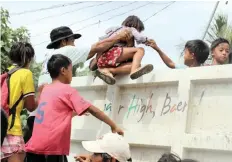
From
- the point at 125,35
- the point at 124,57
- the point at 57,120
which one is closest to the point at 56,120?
the point at 57,120

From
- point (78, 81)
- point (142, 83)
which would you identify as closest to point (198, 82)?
point (142, 83)

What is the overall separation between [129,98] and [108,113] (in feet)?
0.60

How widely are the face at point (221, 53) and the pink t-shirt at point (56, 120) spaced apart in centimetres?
106

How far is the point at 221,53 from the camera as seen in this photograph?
3375mm

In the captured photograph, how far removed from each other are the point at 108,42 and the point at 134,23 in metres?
0.26

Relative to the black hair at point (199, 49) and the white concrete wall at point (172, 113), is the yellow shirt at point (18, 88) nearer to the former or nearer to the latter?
the white concrete wall at point (172, 113)

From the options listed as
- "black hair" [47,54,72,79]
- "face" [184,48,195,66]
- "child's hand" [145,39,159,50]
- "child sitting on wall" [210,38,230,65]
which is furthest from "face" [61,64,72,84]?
"child sitting on wall" [210,38,230,65]

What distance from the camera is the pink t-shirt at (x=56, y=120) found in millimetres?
2846

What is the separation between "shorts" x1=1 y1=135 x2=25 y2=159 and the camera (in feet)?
9.66

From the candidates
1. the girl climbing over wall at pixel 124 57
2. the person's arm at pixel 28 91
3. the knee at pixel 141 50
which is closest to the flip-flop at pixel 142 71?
the girl climbing over wall at pixel 124 57

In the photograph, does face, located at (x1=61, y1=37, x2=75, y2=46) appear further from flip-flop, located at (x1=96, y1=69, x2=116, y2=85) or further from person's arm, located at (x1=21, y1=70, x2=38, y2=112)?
person's arm, located at (x1=21, y1=70, x2=38, y2=112)

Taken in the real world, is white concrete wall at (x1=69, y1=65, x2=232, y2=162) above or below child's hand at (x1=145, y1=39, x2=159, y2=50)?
below

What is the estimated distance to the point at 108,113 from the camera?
322 centimetres

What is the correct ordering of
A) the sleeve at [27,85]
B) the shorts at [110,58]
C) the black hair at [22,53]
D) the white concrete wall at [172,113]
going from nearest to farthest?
1. the white concrete wall at [172,113]
2. the sleeve at [27,85]
3. the black hair at [22,53]
4. the shorts at [110,58]
